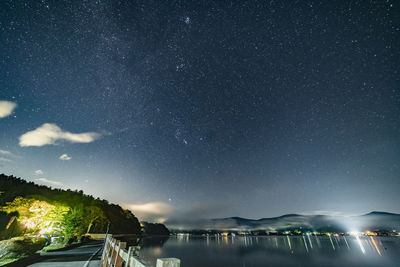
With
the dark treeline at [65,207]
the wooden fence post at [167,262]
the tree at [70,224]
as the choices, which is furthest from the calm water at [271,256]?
the wooden fence post at [167,262]

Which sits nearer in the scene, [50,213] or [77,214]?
[77,214]

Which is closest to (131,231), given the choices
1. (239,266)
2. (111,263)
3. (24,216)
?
(239,266)

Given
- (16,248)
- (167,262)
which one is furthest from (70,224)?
(167,262)

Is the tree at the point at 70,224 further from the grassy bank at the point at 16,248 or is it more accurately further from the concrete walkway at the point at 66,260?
the grassy bank at the point at 16,248

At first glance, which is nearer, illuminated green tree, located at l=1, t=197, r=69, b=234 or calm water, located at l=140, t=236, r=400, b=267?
illuminated green tree, located at l=1, t=197, r=69, b=234

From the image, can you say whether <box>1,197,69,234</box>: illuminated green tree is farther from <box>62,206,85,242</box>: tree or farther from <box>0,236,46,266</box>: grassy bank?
<box>0,236,46,266</box>: grassy bank

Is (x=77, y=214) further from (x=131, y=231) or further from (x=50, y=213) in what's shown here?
(x=131, y=231)

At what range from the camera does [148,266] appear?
8.89ft

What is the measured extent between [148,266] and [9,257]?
12765 mm

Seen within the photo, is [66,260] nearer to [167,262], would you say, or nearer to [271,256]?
[167,262]

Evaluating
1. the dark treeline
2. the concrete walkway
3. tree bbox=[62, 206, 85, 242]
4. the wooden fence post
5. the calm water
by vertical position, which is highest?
the dark treeline

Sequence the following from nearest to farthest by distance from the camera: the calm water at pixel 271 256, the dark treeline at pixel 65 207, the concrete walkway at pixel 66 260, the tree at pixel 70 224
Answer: the concrete walkway at pixel 66 260, the tree at pixel 70 224, the dark treeline at pixel 65 207, the calm water at pixel 271 256

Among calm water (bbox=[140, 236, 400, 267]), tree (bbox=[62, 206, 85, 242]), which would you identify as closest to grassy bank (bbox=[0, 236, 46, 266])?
tree (bbox=[62, 206, 85, 242])

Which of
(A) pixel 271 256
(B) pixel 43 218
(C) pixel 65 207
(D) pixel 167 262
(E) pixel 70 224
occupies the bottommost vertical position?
(A) pixel 271 256
